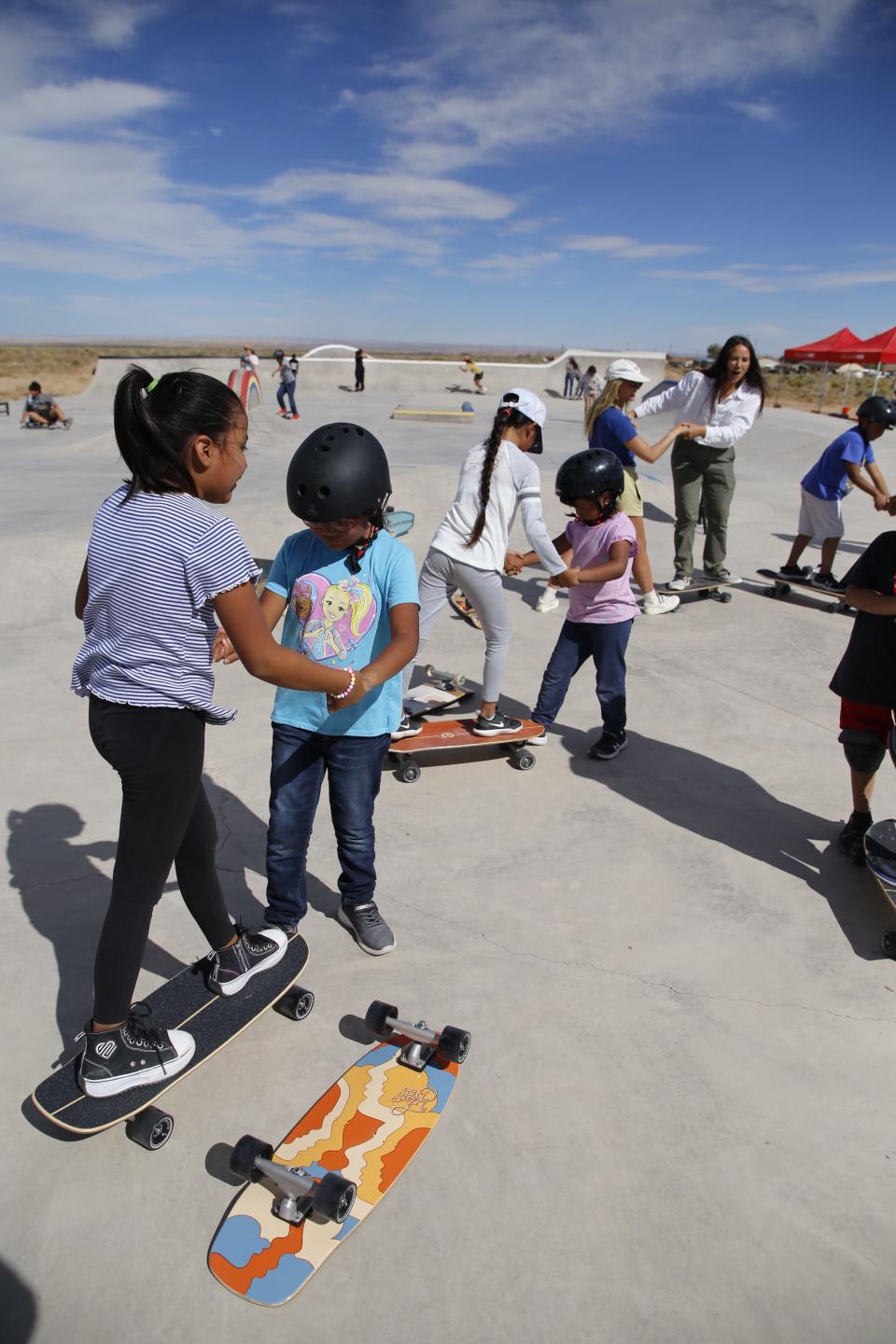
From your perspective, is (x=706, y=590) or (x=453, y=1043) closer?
(x=453, y=1043)

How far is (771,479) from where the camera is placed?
1577cm

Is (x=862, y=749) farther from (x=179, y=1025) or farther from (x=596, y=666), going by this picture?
(x=179, y=1025)

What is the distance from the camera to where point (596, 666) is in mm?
4996

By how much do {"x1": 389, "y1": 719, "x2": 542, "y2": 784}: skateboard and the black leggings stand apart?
7.48 feet

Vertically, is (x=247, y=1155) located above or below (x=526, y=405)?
below

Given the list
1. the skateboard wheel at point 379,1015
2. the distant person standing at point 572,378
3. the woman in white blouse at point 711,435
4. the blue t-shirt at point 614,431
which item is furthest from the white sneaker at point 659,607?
the distant person standing at point 572,378

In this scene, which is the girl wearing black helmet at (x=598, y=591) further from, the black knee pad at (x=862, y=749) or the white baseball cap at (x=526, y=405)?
the black knee pad at (x=862, y=749)

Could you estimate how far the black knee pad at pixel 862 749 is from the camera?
154 inches

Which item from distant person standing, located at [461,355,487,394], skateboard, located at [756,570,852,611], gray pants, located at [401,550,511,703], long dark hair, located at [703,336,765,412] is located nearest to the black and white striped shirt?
gray pants, located at [401,550,511,703]

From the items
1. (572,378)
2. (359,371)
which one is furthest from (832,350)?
(359,371)

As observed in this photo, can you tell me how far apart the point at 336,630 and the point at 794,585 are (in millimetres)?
6812

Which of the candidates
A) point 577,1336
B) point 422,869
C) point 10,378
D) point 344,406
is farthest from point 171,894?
point 10,378

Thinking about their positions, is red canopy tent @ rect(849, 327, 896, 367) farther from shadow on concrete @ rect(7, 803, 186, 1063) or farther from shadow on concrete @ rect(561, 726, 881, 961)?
shadow on concrete @ rect(7, 803, 186, 1063)

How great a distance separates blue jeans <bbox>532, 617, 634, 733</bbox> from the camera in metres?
4.88
